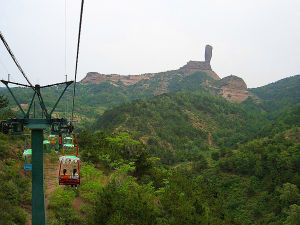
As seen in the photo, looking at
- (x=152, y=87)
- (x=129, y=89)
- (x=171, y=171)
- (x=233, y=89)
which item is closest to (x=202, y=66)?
(x=233, y=89)

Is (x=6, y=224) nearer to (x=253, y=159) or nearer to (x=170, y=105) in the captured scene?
(x=253, y=159)

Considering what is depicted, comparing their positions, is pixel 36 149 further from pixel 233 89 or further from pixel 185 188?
pixel 233 89

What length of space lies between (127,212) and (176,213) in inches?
183

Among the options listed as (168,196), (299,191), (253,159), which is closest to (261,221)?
(299,191)

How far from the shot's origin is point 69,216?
1325 cm

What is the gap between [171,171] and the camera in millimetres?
35594

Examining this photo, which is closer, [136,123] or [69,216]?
[69,216]

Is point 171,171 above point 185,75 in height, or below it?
below

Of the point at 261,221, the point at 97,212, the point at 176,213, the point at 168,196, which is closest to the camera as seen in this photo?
the point at 97,212

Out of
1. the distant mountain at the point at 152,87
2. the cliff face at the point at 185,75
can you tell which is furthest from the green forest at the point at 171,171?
the cliff face at the point at 185,75

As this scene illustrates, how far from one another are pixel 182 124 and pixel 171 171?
4905 cm

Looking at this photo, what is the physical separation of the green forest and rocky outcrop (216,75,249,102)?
3281cm

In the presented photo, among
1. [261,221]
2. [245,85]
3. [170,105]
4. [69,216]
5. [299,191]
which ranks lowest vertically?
[261,221]

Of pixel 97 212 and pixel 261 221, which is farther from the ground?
pixel 97 212
